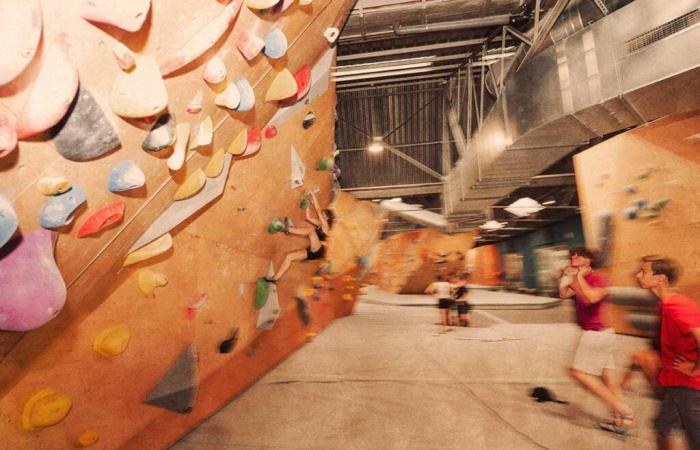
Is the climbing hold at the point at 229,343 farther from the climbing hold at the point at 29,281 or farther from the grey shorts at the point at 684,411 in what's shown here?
the grey shorts at the point at 684,411

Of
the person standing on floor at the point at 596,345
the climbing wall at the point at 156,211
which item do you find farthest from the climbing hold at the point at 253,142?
the person standing on floor at the point at 596,345

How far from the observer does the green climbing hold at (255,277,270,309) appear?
8.84ft

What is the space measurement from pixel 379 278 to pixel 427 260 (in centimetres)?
137

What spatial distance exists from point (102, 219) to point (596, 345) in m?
2.78

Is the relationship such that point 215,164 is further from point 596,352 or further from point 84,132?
point 596,352

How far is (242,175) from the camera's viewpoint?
2078 millimetres

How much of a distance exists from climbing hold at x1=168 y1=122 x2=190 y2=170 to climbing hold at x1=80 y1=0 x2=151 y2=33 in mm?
382

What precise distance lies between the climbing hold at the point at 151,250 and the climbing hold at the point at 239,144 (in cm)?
54

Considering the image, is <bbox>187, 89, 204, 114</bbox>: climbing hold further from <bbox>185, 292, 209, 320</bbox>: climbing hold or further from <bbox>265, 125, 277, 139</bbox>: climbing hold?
<bbox>185, 292, 209, 320</bbox>: climbing hold

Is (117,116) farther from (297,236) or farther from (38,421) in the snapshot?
(297,236)

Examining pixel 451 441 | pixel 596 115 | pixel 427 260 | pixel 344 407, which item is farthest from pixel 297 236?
pixel 427 260

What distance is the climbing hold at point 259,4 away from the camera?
1140 millimetres

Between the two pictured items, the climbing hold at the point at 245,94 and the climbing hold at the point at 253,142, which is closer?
the climbing hold at the point at 245,94

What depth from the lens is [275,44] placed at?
134 centimetres
